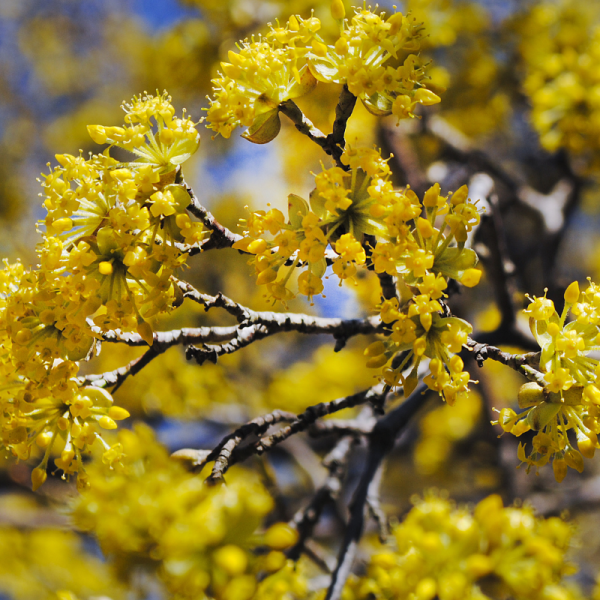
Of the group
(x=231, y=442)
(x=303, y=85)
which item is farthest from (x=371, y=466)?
(x=303, y=85)

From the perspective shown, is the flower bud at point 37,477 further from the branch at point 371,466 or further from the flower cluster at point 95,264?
the branch at point 371,466

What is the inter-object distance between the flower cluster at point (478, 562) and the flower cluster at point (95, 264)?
1.10 metres

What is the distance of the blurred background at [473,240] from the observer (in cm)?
352

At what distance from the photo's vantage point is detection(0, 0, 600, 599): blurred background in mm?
3518

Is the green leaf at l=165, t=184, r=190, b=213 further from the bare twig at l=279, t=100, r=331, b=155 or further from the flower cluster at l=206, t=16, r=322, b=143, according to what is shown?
the bare twig at l=279, t=100, r=331, b=155

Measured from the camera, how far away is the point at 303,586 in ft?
6.19

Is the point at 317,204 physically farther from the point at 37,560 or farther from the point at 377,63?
the point at 37,560

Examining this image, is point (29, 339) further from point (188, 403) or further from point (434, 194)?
point (188, 403)

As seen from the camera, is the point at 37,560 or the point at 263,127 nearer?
the point at 263,127

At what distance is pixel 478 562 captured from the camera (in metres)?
1.54

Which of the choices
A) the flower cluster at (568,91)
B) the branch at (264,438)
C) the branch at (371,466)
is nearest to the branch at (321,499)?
the branch at (371,466)

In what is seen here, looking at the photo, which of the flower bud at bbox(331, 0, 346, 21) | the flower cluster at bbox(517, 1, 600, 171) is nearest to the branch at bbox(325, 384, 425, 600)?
the flower bud at bbox(331, 0, 346, 21)

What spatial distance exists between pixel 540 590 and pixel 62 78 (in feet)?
35.0

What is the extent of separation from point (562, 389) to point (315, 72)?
1.00 meters
